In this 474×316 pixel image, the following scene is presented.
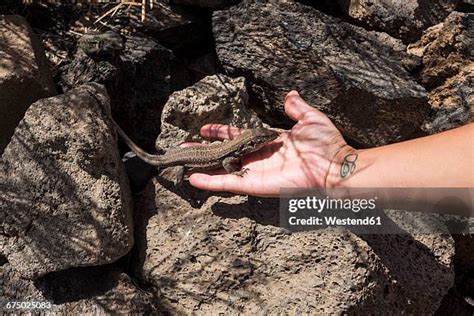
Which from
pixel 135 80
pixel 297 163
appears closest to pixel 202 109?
pixel 135 80

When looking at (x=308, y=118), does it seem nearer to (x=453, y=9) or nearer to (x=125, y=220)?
(x=125, y=220)

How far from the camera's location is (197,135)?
4.61m

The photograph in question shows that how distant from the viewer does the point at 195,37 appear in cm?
513

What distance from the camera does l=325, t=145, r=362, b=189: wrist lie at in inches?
159

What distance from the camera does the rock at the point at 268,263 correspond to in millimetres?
3652

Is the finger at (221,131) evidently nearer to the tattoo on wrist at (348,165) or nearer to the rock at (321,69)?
the rock at (321,69)

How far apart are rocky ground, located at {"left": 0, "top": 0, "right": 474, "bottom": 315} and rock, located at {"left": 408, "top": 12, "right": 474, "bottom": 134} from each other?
13 millimetres

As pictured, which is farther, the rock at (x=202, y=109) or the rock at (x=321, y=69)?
the rock at (x=321, y=69)

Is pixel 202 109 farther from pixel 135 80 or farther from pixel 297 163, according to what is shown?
pixel 297 163

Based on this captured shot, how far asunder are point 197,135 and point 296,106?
2.90 ft

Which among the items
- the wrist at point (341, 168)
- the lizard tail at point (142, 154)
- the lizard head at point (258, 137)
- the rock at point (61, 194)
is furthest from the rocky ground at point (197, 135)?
the wrist at point (341, 168)

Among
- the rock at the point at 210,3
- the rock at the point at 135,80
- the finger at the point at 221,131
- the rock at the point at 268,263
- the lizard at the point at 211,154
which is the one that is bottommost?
the rock at the point at 268,263

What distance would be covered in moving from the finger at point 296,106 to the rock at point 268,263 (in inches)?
27.5

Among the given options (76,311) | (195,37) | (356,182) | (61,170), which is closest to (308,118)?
(356,182)
